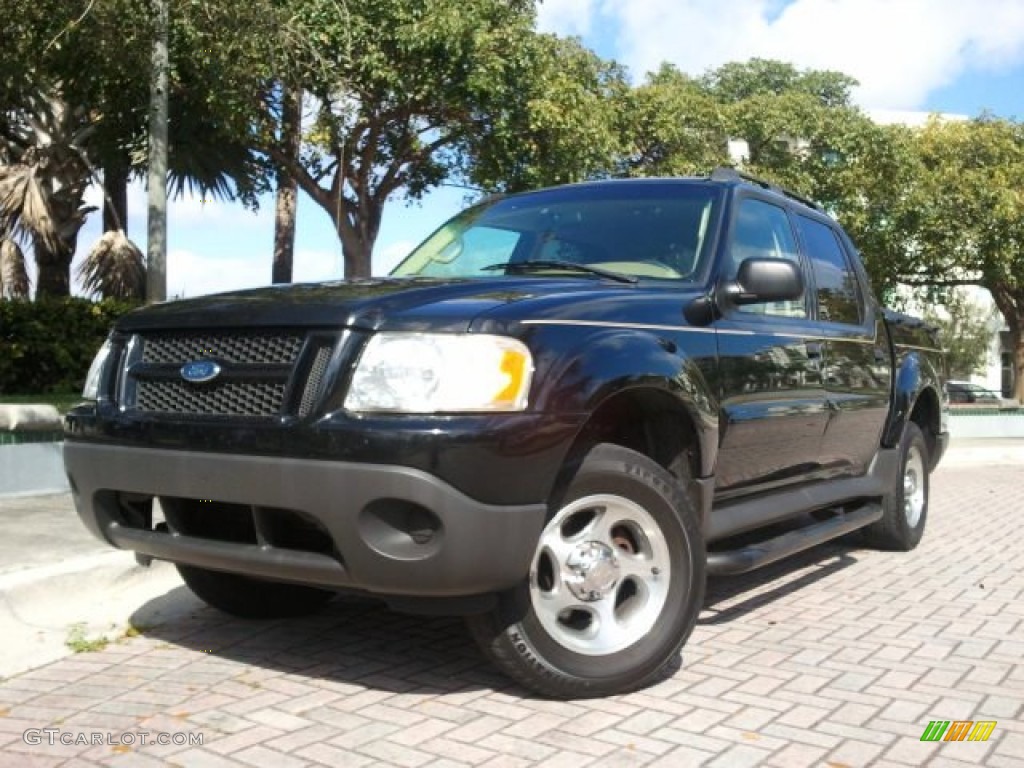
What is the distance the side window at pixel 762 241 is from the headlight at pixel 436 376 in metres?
1.61

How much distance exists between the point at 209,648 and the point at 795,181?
79.0 ft

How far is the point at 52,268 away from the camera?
49.9 ft

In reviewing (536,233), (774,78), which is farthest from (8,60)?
(774,78)

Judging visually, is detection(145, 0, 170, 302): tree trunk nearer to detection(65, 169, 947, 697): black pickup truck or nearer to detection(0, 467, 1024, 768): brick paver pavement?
detection(65, 169, 947, 697): black pickup truck

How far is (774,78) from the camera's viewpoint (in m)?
55.3

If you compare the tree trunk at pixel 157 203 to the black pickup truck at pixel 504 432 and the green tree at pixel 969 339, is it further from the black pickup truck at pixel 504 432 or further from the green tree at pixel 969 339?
the green tree at pixel 969 339

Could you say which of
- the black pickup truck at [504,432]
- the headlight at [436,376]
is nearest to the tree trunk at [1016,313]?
the black pickup truck at [504,432]

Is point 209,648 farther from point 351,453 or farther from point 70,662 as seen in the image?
point 351,453

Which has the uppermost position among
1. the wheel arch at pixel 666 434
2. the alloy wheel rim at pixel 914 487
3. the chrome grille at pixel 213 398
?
the chrome grille at pixel 213 398

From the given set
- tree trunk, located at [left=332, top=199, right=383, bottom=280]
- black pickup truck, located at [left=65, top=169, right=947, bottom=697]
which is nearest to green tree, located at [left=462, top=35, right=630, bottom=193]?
tree trunk, located at [left=332, top=199, right=383, bottom=280]

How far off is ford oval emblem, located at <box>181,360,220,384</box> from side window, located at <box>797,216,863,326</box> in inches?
129

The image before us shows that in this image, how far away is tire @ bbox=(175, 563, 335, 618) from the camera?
458 centimetres

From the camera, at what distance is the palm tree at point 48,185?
14.8 meters

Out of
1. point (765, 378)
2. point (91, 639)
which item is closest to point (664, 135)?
point (765, 378)
